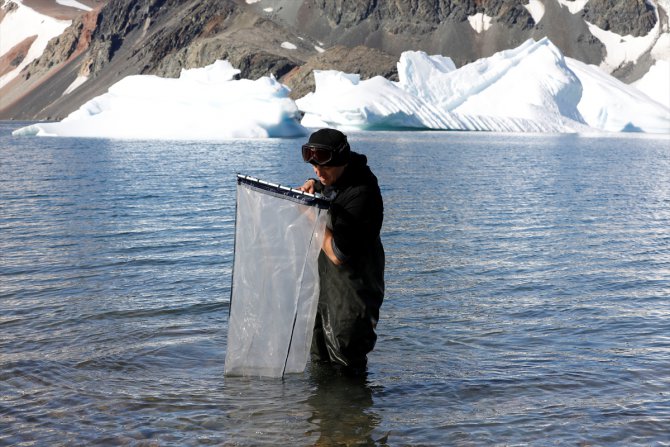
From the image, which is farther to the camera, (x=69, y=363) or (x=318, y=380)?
(x=69, y=363)

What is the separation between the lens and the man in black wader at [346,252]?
202 inches

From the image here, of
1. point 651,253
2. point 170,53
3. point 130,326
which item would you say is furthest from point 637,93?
point 170,53

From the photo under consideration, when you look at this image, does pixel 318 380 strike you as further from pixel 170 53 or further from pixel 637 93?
pixel 170 53

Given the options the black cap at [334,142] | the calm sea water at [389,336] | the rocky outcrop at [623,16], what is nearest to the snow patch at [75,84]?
the rocky outcrop at [623,16]

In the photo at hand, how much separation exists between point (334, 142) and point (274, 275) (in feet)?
3.06

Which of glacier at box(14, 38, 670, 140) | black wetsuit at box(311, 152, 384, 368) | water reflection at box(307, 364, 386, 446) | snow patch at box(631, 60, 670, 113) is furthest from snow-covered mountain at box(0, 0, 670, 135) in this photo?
black wetsuit at box(311, 152, 384, 368)

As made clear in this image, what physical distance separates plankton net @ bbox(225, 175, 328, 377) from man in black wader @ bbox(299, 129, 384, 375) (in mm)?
99

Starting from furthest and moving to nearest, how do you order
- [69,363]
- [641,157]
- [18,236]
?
[641,157] → [18,236] → [69,363]

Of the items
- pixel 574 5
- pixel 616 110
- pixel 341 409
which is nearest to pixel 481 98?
pixel 616 110

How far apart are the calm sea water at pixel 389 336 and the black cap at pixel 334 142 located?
1.55m

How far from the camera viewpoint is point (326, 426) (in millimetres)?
5301

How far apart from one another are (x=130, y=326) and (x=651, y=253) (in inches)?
307

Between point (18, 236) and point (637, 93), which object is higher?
point (637, 93)

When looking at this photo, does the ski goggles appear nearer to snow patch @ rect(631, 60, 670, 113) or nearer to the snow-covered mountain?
snow patch @ rect(631, 60, 670, 113)
